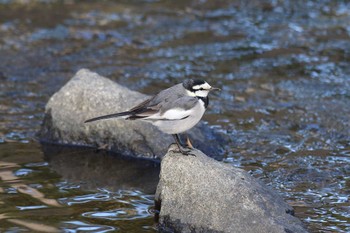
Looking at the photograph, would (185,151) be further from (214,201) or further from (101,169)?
(101,169)

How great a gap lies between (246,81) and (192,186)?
482 centimetres

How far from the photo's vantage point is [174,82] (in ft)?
37.9

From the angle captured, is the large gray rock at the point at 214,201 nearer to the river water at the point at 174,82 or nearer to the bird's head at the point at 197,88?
the river water at the point at 174,82

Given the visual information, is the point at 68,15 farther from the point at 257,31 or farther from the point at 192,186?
the point at 192,186

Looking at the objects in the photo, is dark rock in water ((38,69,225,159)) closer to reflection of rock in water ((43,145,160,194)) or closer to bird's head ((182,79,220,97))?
reflection of rock in water ((43,145,160,194))

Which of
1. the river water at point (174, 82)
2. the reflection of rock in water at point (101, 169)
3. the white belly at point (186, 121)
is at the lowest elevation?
the reflection of rock in water at point (101, 169)

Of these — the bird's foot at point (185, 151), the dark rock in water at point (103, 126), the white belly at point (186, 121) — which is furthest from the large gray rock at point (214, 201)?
the dark rock in water at point (103, 126)

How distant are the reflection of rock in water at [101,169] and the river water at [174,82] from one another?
0.8 inches

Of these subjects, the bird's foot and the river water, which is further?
the river water

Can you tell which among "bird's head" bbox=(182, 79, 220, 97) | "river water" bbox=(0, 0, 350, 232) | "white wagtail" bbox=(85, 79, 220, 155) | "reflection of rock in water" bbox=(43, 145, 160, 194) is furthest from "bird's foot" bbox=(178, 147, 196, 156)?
"reflection of rock in water" bbox=(43, 145, 160, 194)

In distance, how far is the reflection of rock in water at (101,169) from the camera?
8430 millimetres

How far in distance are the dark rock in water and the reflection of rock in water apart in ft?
0.43

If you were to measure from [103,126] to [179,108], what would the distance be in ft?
7.06

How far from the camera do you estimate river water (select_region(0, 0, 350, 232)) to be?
778cm
